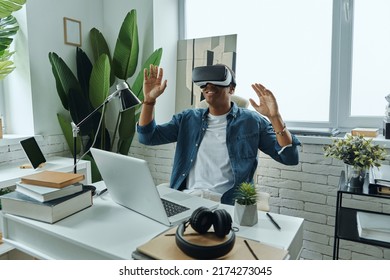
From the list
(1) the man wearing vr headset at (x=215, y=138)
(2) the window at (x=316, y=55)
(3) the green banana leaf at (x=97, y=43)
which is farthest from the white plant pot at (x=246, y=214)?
(3) the green banana leaf at (x=97, y=43)

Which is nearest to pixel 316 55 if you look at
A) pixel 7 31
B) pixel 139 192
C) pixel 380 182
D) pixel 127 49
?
pixel 380 182

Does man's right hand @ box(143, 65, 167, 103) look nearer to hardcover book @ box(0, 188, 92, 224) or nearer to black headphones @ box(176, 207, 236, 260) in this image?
hardcover book @ box(0, 188, 92, 224)

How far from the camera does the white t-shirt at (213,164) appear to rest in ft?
5.44

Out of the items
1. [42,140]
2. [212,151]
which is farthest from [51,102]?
[212,151]

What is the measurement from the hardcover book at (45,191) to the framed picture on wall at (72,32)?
5.88 feet

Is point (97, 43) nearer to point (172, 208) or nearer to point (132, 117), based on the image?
point (132, 117)

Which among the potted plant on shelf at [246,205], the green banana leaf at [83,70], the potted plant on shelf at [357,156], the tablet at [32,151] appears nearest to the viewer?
the potted plant on shelf at [246,205]

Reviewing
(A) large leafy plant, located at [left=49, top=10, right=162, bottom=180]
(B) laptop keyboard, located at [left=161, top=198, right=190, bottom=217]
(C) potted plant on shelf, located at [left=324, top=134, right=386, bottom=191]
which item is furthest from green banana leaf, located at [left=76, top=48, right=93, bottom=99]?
(C) potted plant on shelf, located at [left=324, top=134, right=386, bottom=191]

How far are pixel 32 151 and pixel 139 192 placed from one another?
48.0 inches

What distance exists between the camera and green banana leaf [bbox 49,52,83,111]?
2406mm

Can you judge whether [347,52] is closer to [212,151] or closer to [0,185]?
[212,151]

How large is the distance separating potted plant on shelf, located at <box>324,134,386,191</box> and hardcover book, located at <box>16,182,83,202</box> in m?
1.19

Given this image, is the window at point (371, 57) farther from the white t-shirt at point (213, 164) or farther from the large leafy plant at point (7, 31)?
the large leafy plant at point (7, 31)
